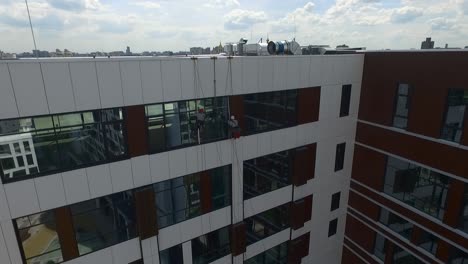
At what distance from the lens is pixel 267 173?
18375 millimetres

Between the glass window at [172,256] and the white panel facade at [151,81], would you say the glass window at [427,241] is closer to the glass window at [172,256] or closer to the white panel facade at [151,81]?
the glass window at [172,256]

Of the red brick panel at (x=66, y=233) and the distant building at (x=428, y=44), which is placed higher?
the distant building at (x=428, y=44)

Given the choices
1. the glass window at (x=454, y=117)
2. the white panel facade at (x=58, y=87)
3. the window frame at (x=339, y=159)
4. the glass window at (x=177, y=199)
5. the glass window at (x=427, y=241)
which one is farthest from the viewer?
the window frame at (x=339, y=159)

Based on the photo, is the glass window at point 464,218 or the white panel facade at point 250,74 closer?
the white panel facade at point 250,74

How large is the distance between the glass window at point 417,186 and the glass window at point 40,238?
2092cm

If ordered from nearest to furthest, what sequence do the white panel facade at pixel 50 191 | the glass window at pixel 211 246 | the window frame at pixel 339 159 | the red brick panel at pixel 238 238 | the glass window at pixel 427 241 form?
the white panel facade at pixel 50 191 < the glass window at pixel 211 246 < the red brick panel at pixel 238 238 < the glass window at pixel 427 241 < the window frame at pixel 339 159

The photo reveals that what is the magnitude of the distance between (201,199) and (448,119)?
50.2 ft

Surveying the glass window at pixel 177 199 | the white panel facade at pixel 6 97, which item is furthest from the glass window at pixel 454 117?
the white panel facade at pixel 6 97

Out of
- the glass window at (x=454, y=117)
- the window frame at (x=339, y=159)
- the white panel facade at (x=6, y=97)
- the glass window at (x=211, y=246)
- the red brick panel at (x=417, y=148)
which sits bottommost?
the glass window at (x=211, y=246)

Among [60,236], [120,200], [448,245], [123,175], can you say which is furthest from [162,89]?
[448,245]

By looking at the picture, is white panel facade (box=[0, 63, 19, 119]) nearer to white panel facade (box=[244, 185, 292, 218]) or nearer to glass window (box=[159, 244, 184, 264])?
glass window (box=[159, 244, 184, 264])

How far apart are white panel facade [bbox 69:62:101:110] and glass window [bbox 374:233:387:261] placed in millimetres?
22278

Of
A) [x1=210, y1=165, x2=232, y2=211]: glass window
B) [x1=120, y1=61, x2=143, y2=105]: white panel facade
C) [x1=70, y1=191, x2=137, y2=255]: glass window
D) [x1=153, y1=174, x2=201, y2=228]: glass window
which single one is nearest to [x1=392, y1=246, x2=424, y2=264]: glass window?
[x1=210, y1=165, x2=232, y2=211]: glass window

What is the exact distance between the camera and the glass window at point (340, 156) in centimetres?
2181
